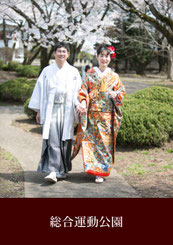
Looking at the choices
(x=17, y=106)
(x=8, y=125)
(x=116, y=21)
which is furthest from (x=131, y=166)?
(x=116, y=21)

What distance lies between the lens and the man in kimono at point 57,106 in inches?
174

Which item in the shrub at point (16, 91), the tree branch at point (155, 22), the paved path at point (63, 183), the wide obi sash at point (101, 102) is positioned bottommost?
the paved path at point (63, 183)

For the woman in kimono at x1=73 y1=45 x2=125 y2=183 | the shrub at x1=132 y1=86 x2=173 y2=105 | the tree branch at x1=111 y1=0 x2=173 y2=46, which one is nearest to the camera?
the woman in kimono at x1=73 y1=45 x2=125 y2=183

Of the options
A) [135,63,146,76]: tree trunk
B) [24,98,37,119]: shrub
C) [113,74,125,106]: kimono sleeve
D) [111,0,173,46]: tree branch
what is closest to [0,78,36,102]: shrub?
[24,98,37,119]: shrub

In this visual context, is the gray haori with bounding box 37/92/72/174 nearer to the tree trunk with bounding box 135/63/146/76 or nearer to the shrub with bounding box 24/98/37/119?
the shrub with bounding box 24/98/37/119

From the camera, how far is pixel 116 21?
2759 centimetres

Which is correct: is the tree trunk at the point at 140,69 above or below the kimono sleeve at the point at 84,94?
above

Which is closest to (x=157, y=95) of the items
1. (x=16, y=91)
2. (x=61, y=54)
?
(x=61, y=54)

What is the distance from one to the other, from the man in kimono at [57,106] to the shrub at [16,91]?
26.4ft

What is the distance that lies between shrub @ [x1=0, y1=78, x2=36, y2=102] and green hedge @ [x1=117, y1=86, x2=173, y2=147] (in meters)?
5.92

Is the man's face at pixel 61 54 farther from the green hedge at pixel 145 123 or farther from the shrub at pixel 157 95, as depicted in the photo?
the shrub at pixel 157 95

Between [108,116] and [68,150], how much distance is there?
75 cm

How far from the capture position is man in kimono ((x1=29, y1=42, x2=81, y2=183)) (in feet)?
14.5

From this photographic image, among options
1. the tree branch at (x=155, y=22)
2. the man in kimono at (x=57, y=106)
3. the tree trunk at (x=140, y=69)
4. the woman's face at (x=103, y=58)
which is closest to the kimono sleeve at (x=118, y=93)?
the woman's face at (x=103, y=58)
